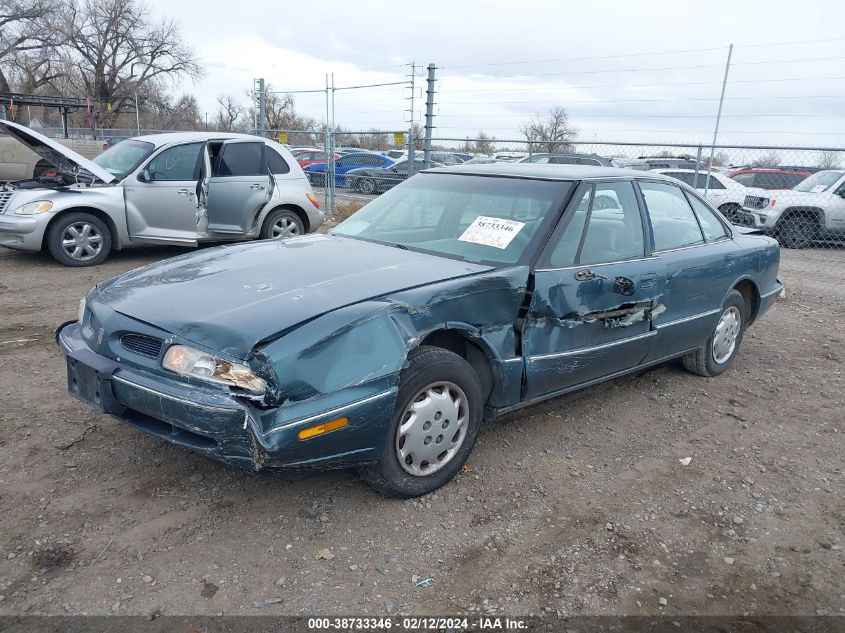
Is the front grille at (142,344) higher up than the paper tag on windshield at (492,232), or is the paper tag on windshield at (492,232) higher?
the paper tag on windshield at (492,232)

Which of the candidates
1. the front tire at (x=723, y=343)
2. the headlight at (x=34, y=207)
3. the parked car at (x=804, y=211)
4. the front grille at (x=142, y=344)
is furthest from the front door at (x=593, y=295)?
the parked car at (x=804, y=211)

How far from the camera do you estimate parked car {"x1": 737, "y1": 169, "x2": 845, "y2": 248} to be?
1226cm

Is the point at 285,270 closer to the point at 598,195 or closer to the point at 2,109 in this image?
the point at 598,195

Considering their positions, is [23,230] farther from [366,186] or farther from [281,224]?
[366,186]

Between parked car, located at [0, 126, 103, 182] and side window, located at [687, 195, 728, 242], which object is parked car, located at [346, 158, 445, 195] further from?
side window, located at [687, 195, 728, 242]

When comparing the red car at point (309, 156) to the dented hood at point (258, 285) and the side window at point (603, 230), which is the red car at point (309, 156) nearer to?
the side window at point (603, 230)

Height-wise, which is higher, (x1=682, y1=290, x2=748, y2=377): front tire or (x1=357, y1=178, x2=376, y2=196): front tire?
(x1=357, y1=178, x2=376, y2=196): front tire

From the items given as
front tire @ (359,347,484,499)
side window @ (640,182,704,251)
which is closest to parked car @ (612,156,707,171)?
side window @ (640,182,704,251)

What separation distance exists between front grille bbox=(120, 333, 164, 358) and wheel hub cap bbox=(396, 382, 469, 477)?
110 cm

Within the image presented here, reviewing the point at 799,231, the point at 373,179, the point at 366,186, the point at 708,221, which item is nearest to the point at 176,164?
the point at 708,221

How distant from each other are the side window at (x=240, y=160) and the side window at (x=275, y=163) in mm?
144

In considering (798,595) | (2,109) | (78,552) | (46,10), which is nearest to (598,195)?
(798,595)

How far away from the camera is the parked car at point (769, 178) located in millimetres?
14273

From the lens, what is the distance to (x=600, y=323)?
379 cm
